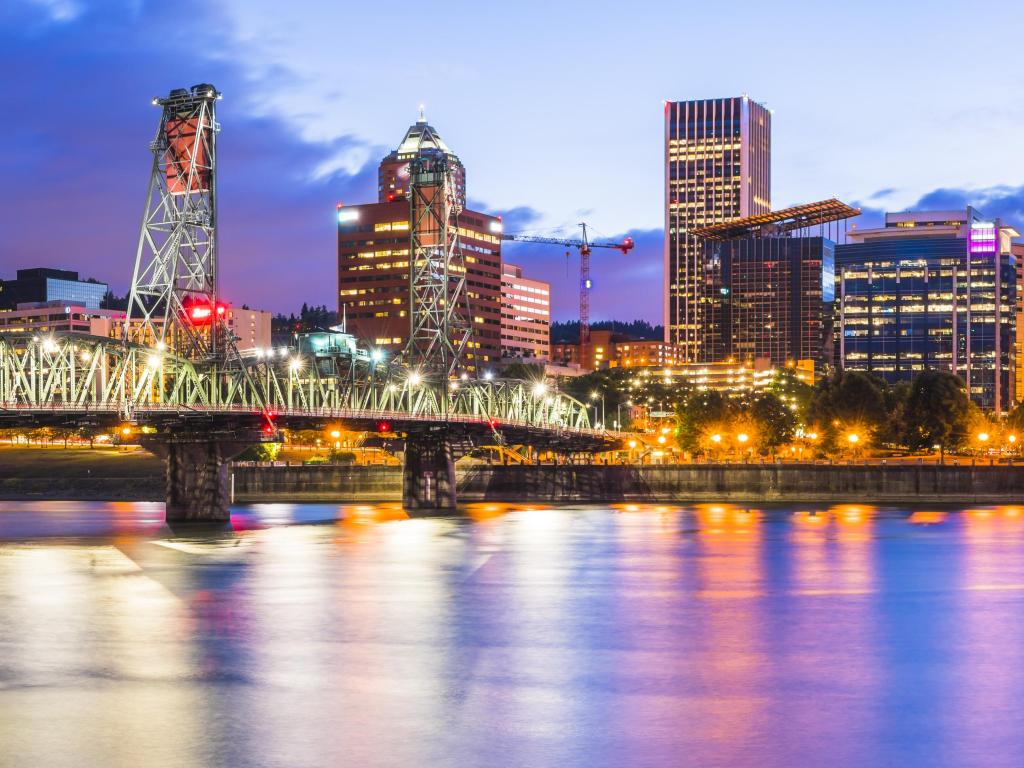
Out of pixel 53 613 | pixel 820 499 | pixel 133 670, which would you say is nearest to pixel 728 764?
pixel 133 670

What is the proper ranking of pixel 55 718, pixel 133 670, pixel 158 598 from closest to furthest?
1. pixel 55 718
2. pixel 133 670
3. pixel 158 598

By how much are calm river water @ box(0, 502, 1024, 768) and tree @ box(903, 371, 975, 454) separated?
88075 mm

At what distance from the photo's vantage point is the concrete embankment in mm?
134625

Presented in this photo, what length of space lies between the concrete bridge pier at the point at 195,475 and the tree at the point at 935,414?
99.0 m

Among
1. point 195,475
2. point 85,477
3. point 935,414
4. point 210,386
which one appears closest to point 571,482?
point 935,414

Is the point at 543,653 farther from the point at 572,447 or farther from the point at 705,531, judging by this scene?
the point at 572,447

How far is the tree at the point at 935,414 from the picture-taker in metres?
169

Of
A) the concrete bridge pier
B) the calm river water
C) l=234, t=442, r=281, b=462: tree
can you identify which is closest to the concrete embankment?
l=234, t=442, r=281, b=462: tree

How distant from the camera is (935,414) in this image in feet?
557

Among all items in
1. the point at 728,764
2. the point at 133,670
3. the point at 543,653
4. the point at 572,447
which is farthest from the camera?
the point at 572,447

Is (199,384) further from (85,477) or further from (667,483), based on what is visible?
(85,477)

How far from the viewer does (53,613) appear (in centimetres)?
5047

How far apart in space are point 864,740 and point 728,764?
422 cm

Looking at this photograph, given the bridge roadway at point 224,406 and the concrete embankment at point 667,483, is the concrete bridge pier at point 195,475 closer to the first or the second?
the bridge roadway at point 224,406
